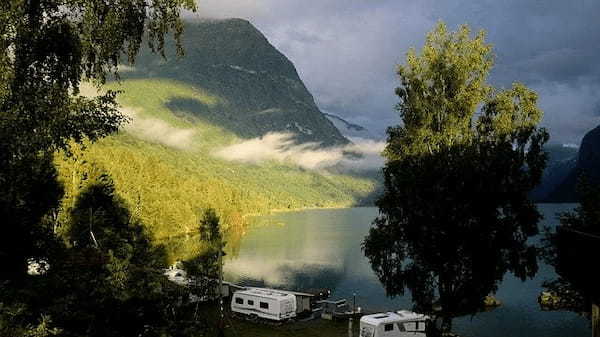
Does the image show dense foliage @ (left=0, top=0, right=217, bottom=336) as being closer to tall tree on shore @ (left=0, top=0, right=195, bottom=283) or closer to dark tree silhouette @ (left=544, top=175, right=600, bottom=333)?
tall tree on shore @ (left=0, top=0, right=195, bottom=283)

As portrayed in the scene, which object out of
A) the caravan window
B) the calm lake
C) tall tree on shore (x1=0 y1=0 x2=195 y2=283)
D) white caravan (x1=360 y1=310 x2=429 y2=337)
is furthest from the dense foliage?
the calm lake

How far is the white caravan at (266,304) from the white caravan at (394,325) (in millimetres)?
7685

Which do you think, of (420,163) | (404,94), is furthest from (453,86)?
(420,163)

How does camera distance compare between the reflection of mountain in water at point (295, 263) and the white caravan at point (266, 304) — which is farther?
the reflection of mountain in water at point (295, 263)

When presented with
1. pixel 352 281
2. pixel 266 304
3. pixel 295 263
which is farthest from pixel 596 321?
pixel 295 263

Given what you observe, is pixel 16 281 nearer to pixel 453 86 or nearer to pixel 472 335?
pixel 453 86

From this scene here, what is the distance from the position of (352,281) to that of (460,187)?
157ft

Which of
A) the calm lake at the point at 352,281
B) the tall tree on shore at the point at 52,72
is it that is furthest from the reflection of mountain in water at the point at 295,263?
the tall tree on shore at the point at 52,72

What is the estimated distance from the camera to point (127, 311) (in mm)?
8133

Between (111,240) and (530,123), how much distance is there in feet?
69.2

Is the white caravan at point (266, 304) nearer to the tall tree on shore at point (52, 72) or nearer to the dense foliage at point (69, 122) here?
the dense foliage at point (69, 122)

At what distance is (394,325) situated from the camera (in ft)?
106

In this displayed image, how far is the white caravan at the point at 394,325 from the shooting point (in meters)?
31.6

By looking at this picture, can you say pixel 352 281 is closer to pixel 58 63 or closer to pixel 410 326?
pixel 410 326
